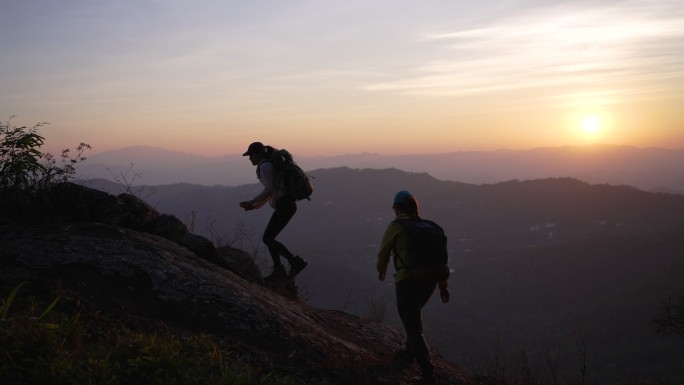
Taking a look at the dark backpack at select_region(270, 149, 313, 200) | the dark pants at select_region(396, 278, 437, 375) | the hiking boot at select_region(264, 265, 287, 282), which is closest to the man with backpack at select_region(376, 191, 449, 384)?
the dark pants at select_region(396, 278, 437, 375)

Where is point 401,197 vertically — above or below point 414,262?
above

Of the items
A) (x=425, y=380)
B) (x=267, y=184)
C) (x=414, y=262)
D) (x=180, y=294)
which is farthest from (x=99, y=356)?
(x=267, y=184)

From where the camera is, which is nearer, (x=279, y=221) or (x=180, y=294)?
(x=180, y=294)

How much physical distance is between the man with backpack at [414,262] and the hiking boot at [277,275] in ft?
10.8

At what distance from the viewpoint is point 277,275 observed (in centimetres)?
925

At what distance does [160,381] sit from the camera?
379 centimetres

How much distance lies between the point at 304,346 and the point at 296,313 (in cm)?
149

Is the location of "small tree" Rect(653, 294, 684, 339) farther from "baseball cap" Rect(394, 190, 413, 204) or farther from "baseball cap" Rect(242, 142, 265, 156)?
"baseball cap" Rect(242, 142, 265, 156)

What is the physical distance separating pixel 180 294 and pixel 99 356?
6.29 ft

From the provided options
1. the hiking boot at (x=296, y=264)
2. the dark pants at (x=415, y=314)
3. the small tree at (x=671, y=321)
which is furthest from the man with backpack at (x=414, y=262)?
the small tree at (x=671, y=321)

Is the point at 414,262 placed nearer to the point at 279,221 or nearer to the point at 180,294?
the point at 180,294

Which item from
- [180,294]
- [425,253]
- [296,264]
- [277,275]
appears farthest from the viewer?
[277,275]

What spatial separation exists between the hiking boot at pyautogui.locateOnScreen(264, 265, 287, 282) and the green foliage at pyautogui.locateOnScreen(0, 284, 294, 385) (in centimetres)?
450

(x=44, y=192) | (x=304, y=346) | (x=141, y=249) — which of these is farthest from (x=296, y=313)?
(x=44, y=192)
